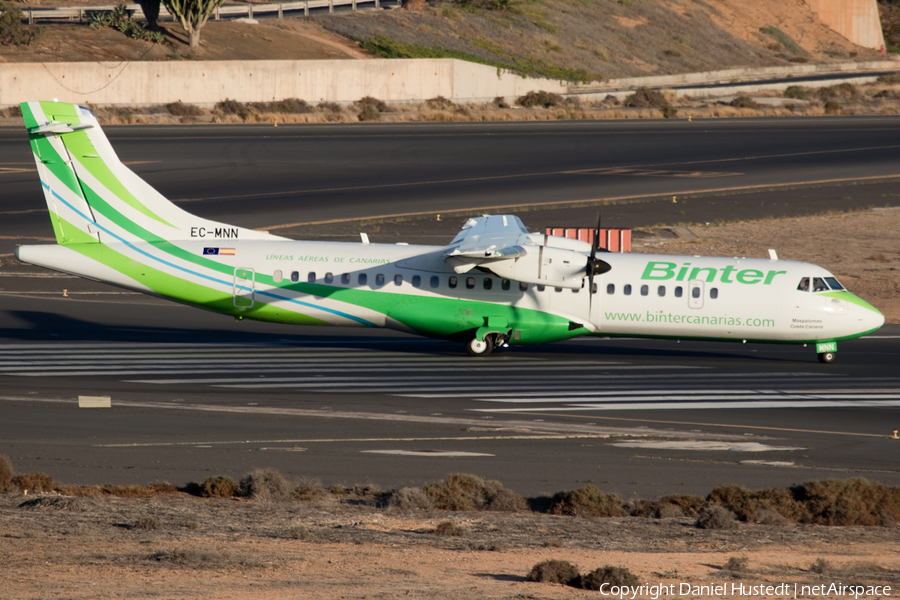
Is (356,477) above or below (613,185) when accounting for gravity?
below

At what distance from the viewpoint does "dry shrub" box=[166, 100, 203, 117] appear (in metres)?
81.1

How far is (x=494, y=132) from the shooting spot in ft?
249

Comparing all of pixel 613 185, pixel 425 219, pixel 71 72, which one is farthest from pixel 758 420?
pixel 71 72

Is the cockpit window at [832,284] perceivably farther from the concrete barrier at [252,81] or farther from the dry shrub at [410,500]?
the concrete barrier at [252,81]

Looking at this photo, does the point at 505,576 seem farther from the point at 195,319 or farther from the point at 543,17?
the point at 543,17

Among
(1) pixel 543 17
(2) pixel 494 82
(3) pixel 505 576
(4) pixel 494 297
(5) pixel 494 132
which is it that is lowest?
(3) pixel 505 576

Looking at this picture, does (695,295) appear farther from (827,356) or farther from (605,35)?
(605,35)

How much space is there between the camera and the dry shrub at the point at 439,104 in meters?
91.8

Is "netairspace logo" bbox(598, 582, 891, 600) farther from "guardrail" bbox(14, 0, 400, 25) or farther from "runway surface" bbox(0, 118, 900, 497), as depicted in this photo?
"guardrail" bbox(14, 0, 400, 25)

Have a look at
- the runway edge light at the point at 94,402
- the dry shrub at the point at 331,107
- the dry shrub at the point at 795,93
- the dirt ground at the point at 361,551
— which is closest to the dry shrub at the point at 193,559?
the dirt ground at the point at 361,551

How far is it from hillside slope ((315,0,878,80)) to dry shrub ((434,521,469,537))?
90302 millimetres

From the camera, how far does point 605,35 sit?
12431 cm

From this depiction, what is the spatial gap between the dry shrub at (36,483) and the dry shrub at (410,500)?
5376 millimetres

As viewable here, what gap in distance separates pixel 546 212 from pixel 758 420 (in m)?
29.2
